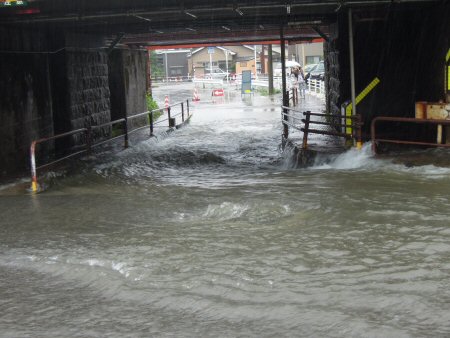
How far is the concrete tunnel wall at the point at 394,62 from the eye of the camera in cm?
1522

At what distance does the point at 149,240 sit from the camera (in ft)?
27.0

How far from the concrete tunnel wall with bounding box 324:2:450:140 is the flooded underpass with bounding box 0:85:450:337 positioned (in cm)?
267

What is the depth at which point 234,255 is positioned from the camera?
7441 millimetres

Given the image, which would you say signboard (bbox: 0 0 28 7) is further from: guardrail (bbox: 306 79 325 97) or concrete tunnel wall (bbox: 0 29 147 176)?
guardrail (bbox: 306 79 325 97)

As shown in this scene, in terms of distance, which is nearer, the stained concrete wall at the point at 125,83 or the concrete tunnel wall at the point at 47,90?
the concrete tunnel wall at the point at 47,90

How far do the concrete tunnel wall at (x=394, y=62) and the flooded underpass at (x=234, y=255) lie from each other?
8.77 feet

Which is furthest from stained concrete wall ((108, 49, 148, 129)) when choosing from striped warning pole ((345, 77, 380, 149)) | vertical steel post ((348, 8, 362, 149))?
vertical steel post ((348, 8, 362, 149))

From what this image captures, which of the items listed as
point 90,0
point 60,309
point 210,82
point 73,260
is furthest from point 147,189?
point 210,82

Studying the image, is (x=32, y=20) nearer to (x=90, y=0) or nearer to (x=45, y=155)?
(x=90, y=0)

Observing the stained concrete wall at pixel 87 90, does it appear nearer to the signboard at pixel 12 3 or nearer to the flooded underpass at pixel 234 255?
the flooded underpass at pixel 234 255

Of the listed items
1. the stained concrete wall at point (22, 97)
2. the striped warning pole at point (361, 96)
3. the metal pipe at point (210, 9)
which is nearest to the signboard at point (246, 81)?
the stained concrete wall at point (22, 97)

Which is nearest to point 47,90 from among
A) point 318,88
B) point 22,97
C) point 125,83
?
point 22,97

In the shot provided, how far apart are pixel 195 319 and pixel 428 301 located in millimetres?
2185

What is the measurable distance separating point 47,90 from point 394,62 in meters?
8.98
